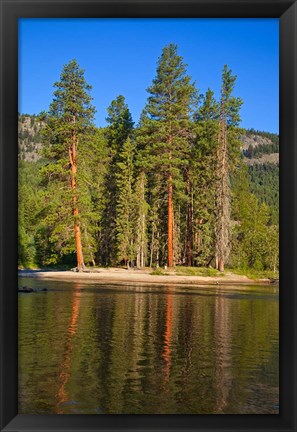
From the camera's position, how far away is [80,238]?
11.0 m

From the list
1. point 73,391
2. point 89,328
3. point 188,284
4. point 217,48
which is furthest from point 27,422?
point 188,284

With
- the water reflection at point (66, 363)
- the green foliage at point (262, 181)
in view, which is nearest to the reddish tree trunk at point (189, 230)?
the green foliage at point (262, 181)

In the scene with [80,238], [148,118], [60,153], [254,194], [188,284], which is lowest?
[188,284]

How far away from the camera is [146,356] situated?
4.57m

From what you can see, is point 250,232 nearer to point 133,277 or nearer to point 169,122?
point 133,277

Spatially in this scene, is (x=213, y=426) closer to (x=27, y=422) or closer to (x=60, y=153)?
(x=27, y=422)

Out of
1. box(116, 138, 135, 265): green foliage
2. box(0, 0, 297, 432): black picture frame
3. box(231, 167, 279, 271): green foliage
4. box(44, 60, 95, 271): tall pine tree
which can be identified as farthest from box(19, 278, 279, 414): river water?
box(116, 138, 135, 265): green foliage

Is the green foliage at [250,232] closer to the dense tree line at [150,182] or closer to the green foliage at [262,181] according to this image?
the dense tree line at [150,182]

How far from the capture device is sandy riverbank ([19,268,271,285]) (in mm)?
10266

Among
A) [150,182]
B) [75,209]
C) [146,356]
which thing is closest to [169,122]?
[150,182]

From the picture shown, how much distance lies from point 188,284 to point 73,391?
696 centimetres

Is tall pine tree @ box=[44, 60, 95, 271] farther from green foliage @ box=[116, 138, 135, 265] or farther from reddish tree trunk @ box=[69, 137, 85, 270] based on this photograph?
green foliage @ box=[116, 138, 135, 265]
